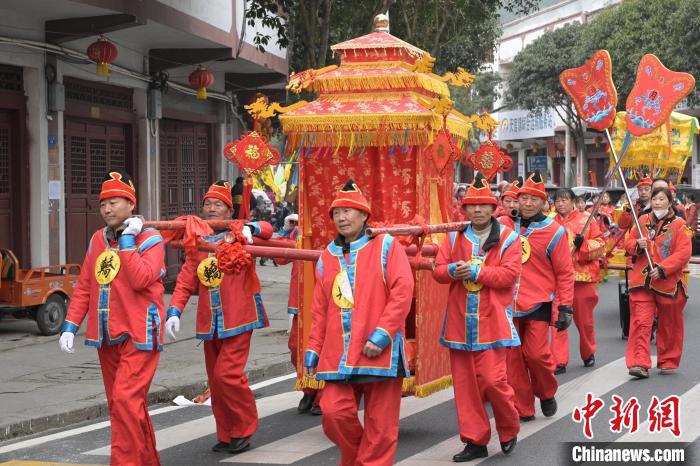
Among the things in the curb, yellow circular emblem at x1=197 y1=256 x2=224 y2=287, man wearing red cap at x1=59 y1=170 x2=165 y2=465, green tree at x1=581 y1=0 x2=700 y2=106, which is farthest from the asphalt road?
green tree at x1=581 y1=0 x2=700 y2=106

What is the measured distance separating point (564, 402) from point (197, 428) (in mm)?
3032

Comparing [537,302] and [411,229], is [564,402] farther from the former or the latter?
[411,229]

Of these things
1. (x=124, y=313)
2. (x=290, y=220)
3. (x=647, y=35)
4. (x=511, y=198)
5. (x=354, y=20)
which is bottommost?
(x=124, y=313)

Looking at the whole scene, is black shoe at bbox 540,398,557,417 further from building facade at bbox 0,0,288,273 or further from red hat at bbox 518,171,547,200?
building facade at bbox 0,0,288,273

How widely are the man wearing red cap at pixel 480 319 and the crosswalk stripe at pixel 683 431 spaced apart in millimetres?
991

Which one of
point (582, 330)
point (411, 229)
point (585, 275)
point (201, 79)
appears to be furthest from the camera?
point (201, 79)

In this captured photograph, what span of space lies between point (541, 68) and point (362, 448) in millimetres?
43655

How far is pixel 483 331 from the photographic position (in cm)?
729

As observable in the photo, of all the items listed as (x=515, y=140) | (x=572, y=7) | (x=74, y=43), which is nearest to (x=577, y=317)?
(x=74, y=43)

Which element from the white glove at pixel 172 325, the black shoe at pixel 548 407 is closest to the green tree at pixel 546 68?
the black shoe at pixel 548 407

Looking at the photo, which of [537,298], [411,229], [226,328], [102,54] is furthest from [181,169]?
[411,229]

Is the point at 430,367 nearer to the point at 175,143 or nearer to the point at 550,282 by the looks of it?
the point at 550,282

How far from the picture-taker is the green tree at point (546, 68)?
47.8m

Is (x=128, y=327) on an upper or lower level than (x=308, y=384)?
upper
